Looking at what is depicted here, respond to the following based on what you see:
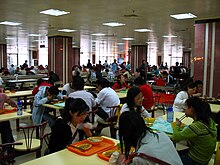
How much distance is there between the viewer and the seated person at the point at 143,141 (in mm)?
1543

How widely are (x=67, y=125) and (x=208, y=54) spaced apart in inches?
201

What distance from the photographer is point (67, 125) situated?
96.7 inches

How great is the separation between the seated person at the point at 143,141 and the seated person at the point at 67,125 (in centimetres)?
91

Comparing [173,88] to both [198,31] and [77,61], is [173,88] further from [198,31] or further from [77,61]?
[77,61]

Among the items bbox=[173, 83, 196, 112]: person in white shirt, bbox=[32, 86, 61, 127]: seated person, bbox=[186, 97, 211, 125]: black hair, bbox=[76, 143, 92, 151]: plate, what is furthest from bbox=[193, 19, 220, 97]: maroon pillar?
bbox=[76, 143, 92, 151]: plate

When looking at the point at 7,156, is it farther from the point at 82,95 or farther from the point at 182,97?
the point at 182,97

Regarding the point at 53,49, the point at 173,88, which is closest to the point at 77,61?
the point at 53,49

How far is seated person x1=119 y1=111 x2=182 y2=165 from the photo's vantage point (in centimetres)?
154

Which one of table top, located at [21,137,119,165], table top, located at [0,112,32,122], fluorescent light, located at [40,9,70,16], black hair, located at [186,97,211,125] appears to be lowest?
table top, located at [21,137,119,165]

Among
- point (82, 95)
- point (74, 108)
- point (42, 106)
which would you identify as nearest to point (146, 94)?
point (82, 95)

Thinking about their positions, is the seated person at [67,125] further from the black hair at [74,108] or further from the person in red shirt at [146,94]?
the person in red shirt at [146,94]

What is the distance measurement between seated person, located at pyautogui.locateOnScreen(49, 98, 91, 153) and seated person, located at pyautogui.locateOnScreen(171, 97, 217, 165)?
0.97 m

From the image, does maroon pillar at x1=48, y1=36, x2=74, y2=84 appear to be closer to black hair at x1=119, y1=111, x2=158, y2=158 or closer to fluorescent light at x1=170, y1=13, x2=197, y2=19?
fluorescent light at x1=170, y1=13, x2=197, y2=19

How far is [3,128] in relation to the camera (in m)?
3.88
